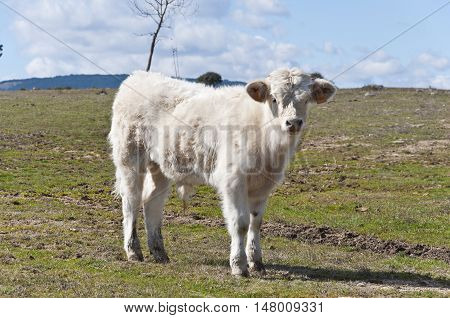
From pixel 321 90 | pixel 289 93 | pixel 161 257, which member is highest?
pixel 321 90

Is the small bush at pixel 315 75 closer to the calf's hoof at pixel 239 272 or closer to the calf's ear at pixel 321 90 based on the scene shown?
the calf's ear at pixel 321 90

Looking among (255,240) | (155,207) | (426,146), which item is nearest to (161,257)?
(155,207)

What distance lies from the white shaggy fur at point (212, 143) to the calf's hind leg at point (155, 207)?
18mm

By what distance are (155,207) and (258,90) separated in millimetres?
3299

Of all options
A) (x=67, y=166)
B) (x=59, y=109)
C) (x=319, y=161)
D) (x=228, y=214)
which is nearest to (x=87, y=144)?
(x=67, y=166)

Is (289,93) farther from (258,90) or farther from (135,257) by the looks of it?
(135,257)

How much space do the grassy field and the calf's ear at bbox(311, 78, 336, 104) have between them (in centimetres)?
278

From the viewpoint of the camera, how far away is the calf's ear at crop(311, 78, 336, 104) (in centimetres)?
1143

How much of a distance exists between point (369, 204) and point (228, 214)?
923 cm

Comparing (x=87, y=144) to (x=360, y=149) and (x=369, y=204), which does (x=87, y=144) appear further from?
(x=369, y=204)

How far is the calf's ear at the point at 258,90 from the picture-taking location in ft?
37.2

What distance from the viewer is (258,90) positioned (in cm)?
1138

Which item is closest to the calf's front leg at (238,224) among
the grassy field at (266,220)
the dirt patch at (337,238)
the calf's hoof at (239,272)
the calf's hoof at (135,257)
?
the calf's hoof at (239,272)

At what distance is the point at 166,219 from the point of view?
17.5 m
